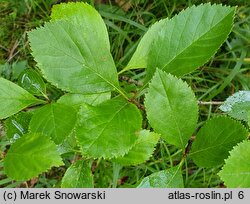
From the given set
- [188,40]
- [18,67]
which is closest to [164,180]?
[188,40]

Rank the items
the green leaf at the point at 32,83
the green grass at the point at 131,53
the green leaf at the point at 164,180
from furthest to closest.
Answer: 1. the green grass at the point at 131,53
2. the green leaf at the point at 32,83
3. the green leaf at the point at 164,180

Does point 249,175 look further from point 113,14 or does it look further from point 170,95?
point 113,14

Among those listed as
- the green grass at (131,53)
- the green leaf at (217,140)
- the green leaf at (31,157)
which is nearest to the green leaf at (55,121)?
the green leaf at (31,157)

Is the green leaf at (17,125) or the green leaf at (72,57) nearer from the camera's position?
the green leaf at (72,57)

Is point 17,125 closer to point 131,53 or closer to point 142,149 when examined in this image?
point 142,149

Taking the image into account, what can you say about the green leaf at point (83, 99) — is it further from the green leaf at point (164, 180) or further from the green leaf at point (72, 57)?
the green leaf at point (164, 180)

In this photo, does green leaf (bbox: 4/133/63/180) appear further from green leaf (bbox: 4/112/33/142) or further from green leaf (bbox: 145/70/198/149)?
green leaf (bbox: 145/70/198/149)
